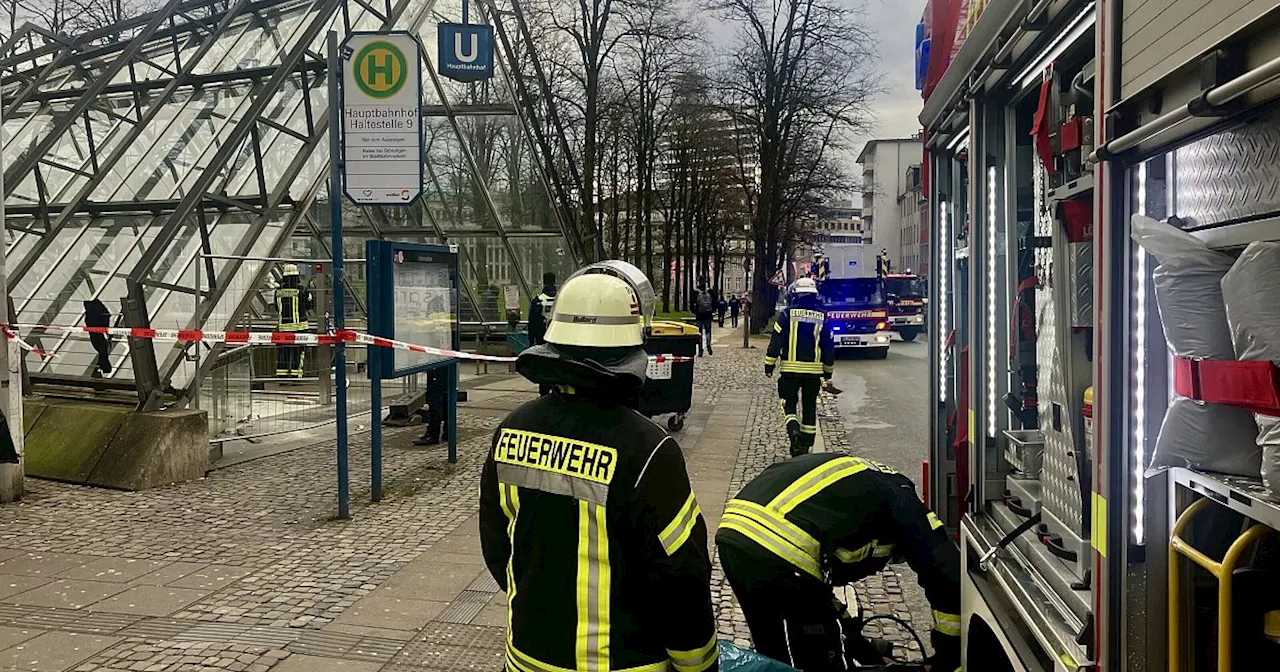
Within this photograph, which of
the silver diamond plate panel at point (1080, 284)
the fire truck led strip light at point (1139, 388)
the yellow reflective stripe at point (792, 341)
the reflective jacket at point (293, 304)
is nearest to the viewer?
the fire truck led strip light at point (1139, 388)

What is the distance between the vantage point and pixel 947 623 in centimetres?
357

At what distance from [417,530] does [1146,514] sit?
5.60 meters

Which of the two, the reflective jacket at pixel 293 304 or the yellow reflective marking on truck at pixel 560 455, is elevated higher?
the reflective jacket at pixel 293 304

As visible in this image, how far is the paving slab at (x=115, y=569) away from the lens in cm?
568

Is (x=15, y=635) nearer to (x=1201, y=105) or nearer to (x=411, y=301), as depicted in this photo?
(x=411, y=301)

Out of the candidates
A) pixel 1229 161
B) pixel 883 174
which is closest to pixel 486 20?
pixel 1229 161

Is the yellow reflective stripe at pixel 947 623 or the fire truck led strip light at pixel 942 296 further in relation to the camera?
the fire truck led strip light at pixel 942 296

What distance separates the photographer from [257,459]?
9.50 metres

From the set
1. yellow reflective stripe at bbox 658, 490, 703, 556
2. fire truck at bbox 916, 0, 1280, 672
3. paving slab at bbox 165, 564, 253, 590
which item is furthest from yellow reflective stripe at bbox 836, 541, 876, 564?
paving slab at bbox 165, 564, 253, 590

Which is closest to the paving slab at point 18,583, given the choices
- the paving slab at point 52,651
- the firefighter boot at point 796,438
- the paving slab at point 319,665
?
the paving slab at point 52,651

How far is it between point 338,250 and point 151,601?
9.49 ft

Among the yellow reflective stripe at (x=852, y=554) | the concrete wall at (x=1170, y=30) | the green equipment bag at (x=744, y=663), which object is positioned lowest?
the green equipment bag at (x=744, y=663)

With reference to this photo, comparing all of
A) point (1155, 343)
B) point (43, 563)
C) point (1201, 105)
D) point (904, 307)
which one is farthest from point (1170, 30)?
point (904, 307)

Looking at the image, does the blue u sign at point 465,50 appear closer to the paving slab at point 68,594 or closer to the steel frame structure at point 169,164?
the steel frame structure at point 169,164
